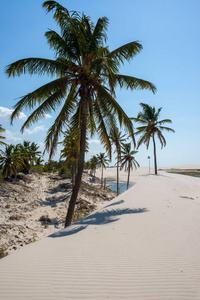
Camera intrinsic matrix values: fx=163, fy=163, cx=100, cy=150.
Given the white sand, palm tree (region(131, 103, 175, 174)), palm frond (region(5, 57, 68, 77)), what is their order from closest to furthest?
the white sand
palm frond (region(5, 57, 68, 77))
palm tree (region(131, 103, 175, 174))

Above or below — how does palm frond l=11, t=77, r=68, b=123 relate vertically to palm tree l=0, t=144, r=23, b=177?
above

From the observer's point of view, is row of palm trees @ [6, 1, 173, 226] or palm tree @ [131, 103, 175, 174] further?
palm tree @ [131, 103, 175, 174]

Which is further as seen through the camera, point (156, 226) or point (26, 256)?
point (156, 226)

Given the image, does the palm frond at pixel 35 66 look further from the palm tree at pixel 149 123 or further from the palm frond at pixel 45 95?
the palm tree at pixel 149 123

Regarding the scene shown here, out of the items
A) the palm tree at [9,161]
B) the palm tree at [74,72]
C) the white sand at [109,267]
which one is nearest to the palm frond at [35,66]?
the palm tree at [74,72]

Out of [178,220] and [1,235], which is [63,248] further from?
[1,235]

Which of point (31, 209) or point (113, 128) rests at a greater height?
point (113, 128)

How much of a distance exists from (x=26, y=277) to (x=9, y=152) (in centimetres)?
2488

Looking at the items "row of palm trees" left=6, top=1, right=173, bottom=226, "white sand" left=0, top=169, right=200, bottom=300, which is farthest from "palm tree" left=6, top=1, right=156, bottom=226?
"white sand" left=0, top=169, right=200, bottom=300

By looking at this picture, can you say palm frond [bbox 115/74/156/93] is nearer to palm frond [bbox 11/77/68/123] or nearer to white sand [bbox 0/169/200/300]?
palm frond [bbox 11/77/68/123]

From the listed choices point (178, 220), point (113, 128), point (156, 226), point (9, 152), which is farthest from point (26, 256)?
point (9, 152)

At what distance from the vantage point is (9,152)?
24266 mm

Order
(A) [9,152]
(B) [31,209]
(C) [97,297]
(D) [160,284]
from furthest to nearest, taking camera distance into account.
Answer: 1. (A) [9,152]
2. (B) [31,209]
3. (D) [160,284]
4. (C) [97,297]

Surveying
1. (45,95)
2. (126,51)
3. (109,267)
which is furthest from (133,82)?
(109,267)
